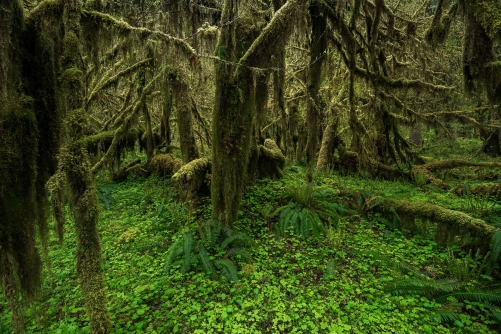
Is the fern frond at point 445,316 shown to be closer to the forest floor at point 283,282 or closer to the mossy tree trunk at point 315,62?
the forest floor at point 283,282

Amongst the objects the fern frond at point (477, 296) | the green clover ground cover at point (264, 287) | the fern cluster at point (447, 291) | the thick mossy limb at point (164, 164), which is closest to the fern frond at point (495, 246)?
the fern cluster at point (447, 291)

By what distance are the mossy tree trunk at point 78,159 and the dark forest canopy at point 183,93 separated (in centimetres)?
1

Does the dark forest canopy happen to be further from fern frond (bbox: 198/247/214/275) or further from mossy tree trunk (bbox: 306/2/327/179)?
fern frond (bbox: 198/247/214/275)

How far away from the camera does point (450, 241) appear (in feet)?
17.4

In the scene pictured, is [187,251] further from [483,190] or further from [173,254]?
[483,190]

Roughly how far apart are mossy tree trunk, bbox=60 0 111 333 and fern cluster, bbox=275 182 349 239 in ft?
12.1

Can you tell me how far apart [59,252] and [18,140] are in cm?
371

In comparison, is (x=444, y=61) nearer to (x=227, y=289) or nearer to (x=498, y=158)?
(x=498, y=158)

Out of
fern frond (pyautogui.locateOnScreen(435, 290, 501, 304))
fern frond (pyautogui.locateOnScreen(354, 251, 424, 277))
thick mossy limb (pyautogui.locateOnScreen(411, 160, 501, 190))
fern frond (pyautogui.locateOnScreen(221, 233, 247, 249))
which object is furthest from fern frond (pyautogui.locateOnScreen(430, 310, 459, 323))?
thick mossy limb (pyautogui.locateOnScreen(411, 160, 501, 190))

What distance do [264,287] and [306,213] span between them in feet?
6.99

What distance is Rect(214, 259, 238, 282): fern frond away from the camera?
463cm

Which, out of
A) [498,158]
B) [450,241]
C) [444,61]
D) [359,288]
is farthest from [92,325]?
[498,158]

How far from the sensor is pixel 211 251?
532cm

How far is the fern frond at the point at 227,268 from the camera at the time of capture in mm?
4629
